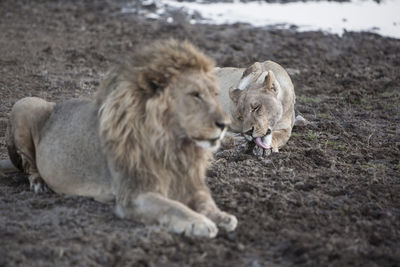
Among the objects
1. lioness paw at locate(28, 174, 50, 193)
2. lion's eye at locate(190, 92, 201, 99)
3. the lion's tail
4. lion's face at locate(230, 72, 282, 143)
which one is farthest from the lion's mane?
lion's face at locate(230, 72, 282, 143)

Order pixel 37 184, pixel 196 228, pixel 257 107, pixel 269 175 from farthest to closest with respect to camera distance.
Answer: pixel 257 107
pixel 269 175
pixel 37 184
pixel 196 228

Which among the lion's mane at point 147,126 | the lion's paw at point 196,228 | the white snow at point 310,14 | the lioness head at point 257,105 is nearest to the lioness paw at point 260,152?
the lioness head at point 257,105

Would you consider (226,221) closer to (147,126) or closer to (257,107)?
(147,126)

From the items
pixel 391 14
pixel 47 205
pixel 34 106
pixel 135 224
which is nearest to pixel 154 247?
pixel 135 224

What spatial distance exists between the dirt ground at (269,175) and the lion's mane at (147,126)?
0.32 metres

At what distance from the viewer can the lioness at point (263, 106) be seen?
19.3 ft

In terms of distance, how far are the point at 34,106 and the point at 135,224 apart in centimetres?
147

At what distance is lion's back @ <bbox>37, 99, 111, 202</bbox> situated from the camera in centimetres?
418

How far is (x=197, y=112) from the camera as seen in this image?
148 inches

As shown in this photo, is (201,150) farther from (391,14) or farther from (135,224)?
(391,14)

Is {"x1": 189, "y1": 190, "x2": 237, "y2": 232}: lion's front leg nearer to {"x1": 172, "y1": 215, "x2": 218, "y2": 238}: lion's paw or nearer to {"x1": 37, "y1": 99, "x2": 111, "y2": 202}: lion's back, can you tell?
{"x1": 172, "y1": 215, "x2": 218, "y2": 238}: lion's paw

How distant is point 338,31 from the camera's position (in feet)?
37.0

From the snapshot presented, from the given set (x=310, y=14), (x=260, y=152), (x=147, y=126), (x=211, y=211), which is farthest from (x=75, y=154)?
(x=310, y=14)

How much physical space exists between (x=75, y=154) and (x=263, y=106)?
94.2 inches
